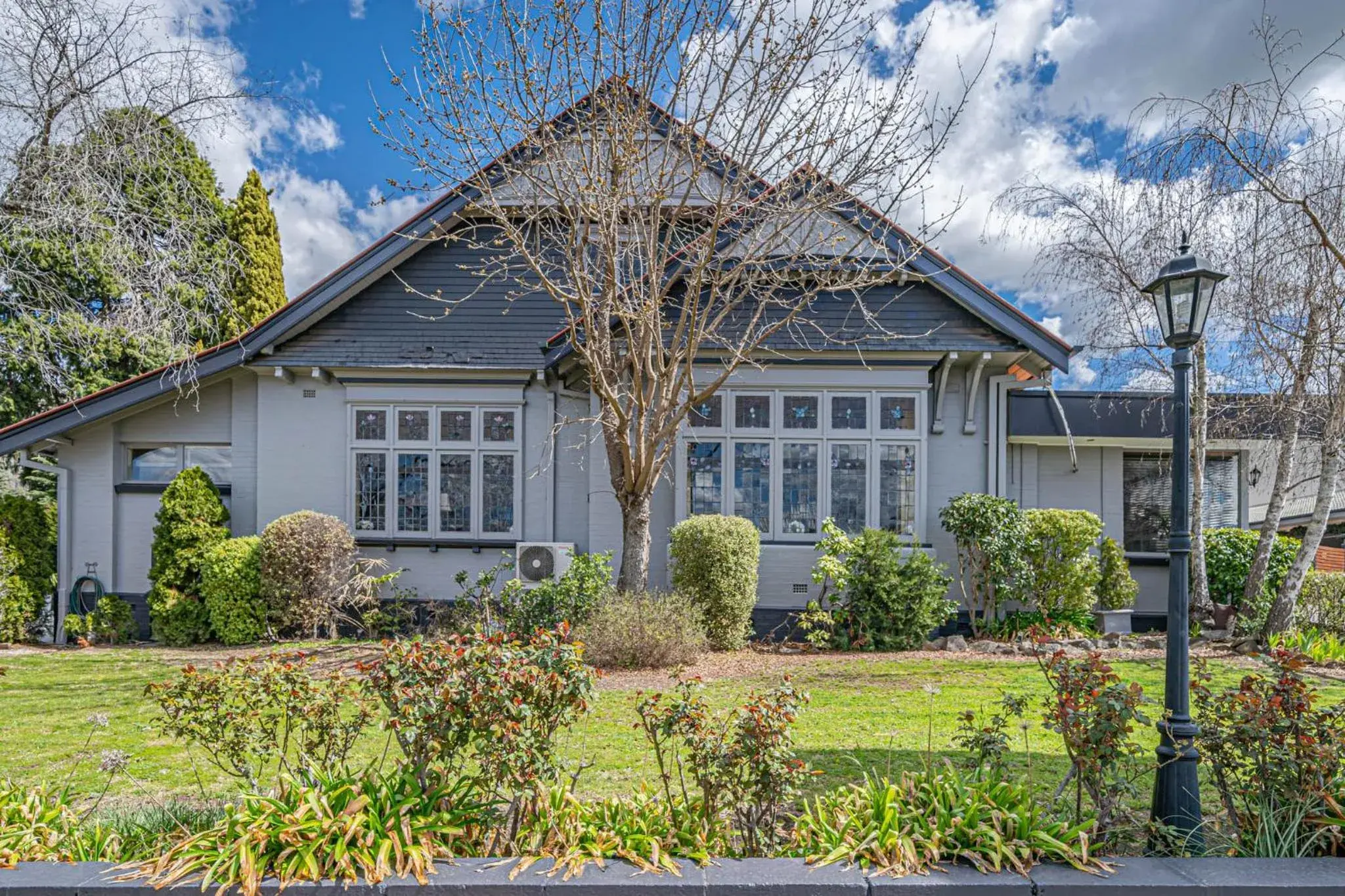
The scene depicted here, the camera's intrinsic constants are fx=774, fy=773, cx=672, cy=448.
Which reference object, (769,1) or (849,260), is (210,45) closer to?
(769,1)

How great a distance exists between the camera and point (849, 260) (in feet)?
32.4

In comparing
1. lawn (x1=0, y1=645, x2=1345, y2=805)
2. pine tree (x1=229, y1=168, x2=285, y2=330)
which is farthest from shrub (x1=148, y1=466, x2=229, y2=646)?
pine tree (x1=229, y1=168, x2=285, y2=330)

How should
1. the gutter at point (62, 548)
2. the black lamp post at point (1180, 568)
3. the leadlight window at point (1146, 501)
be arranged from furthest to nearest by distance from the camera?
the leadlight window at point (1146, 501), the gutter at point (62, 548), the black lamp post at point (1180, 568)

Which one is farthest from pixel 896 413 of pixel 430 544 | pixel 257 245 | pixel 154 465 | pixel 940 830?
pixel 257 245

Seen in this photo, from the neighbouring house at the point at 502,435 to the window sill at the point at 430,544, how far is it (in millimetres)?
28

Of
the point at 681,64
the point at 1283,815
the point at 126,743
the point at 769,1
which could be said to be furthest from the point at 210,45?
the point at 1283,815

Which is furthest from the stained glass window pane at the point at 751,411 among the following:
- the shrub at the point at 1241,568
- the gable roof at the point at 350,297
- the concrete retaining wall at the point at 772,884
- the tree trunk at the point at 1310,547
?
the concrete retaining wall at the point at 772,884

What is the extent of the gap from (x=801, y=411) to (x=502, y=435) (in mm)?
4289

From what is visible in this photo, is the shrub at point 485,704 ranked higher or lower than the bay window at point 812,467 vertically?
lower

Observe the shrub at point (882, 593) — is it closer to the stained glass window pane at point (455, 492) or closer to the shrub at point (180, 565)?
the stained glass window pane at point (455, 492)

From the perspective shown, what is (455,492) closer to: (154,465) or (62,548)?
(154,465)

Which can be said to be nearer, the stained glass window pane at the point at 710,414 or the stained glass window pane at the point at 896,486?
the stained glass window pane at the point at 896,486

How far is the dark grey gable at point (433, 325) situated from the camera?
11.1 m

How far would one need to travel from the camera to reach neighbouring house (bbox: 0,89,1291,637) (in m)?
10.4
